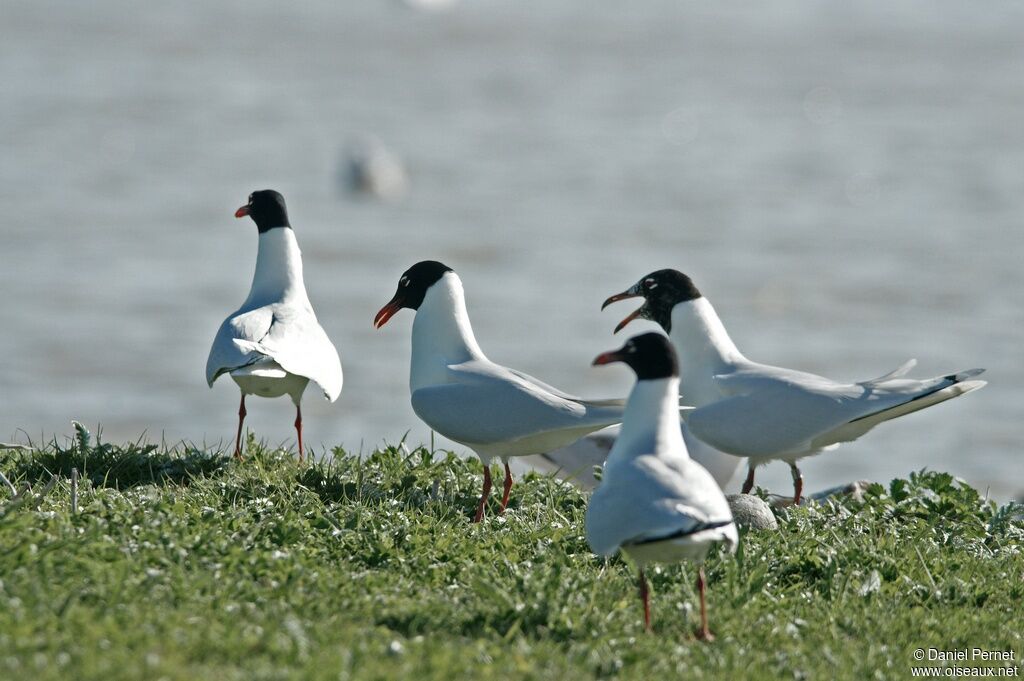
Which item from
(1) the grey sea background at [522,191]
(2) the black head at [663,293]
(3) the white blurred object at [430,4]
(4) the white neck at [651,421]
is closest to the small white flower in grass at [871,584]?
(4) the white neck at [651,421]

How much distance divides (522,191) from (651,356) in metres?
17.9

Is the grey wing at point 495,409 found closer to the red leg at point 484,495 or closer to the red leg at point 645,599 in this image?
the red leg at point 484,495

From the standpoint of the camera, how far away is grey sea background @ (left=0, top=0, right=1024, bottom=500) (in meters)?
14.2

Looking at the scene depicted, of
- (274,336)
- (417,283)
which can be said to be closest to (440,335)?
(417,283)

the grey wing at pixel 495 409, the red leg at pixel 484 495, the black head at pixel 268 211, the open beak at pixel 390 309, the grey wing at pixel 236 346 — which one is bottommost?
the red leg at pixel 484 495

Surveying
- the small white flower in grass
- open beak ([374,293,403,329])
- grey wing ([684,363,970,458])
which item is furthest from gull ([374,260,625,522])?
the small white flower in grass

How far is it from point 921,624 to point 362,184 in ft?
60.4

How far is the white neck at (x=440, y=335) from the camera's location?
24.7 ft

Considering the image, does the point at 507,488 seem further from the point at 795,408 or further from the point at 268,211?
the point at 268,211

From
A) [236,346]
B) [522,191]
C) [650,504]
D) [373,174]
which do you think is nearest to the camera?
[650,504]

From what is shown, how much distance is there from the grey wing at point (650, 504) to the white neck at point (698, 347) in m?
2.40

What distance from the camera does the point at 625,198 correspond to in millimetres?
22766

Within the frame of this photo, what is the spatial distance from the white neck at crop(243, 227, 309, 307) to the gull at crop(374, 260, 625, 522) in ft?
3.61

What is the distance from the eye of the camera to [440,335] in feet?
25.0
